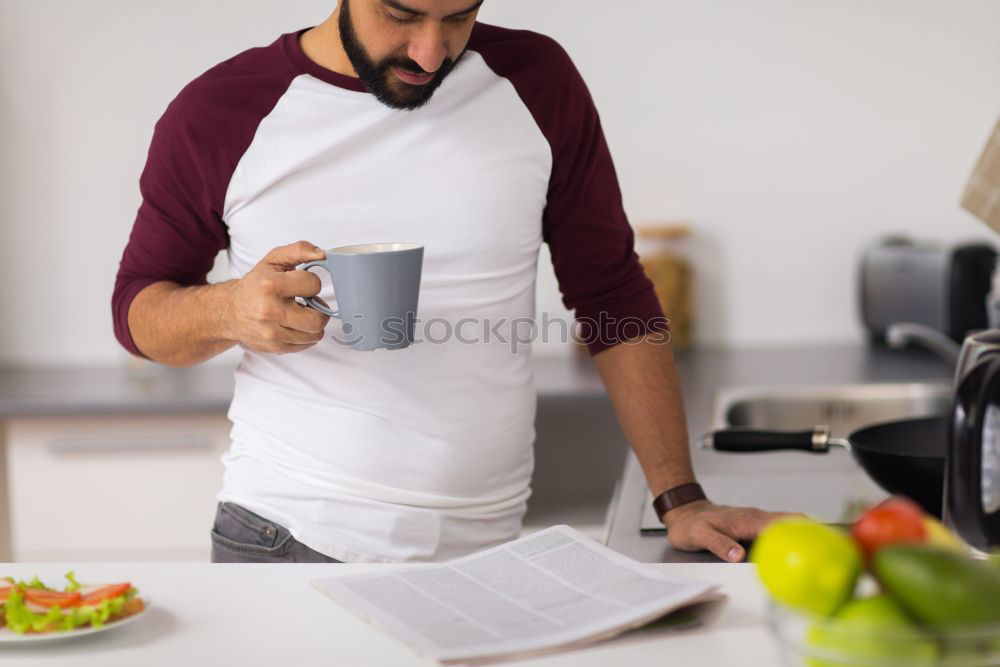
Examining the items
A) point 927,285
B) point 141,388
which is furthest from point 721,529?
point 141,388

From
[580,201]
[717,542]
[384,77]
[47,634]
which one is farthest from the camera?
[580,201]

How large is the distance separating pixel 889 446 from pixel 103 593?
91 centimetres

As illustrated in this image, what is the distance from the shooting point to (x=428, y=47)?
3.65 feet

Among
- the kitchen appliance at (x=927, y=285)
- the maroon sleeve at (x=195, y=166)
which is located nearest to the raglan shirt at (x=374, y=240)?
the maroon sleeve at (x=195, y=166)

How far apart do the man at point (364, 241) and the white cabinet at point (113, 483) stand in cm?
93

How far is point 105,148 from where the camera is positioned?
2568mm

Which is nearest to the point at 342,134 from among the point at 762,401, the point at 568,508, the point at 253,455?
the point at 253,455

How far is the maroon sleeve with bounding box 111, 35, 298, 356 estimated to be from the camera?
4.11 ft

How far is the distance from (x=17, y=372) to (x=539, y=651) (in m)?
2.14

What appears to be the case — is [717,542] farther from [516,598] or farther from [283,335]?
[283,335]

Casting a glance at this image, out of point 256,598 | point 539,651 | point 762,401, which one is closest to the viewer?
point 539,651

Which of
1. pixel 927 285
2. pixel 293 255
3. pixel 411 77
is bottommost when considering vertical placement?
pixel 927 285

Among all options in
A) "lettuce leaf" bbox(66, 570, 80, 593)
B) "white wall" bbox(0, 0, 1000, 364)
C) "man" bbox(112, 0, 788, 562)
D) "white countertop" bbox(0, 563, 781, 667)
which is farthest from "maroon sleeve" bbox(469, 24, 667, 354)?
"white wall" bbox(0, 0, 1000, 364)

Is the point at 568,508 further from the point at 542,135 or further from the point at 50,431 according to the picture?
the point at 542,135
